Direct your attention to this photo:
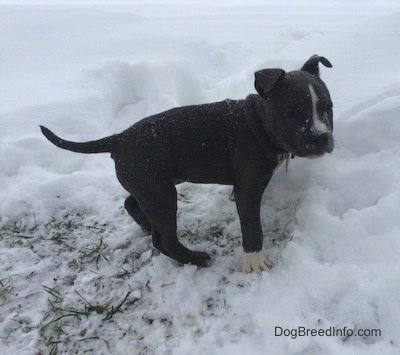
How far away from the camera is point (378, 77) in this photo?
358 cm

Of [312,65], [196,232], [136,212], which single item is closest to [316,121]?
[312,65]

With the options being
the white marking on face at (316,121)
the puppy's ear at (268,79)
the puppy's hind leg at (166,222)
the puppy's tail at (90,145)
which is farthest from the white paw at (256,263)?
the puppy's tail at (90,145)

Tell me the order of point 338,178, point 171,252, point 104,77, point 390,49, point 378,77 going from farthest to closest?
point 104,77, point 390,49, point 378,77, point 338,178, point 171,252

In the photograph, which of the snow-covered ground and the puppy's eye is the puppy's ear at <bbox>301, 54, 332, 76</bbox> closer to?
the puppy's eye

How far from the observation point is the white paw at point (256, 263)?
2670 mm

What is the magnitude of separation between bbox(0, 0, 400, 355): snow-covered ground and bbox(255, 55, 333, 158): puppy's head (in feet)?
2.30

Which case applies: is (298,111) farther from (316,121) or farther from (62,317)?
(62,317)

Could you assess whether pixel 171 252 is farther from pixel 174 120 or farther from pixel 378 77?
pixel 378 77

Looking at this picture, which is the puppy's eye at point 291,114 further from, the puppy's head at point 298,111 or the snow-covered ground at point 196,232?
the snow-covered ground at point 196,232

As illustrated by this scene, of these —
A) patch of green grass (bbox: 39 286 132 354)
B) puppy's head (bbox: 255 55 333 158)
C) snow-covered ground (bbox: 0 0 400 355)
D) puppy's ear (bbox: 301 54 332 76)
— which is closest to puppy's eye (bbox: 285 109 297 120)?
puppy's head (bbox: 255 55 333 158)

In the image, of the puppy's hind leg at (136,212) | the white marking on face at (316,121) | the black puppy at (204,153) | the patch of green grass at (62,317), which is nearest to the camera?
the white marking on face at (316,121)

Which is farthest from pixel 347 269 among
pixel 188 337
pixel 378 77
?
pixel 378 77

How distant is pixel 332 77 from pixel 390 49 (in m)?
0.66

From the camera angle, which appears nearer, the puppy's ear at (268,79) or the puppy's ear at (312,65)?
the puppy's ear at (268,79)
